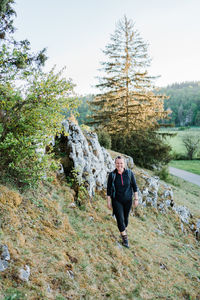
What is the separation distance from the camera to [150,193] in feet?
30.8

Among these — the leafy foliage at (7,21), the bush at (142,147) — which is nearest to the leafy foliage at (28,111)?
the leafy foliage at (7,21)

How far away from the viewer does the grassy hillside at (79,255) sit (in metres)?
2.98

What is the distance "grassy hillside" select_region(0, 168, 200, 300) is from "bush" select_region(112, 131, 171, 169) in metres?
14.8

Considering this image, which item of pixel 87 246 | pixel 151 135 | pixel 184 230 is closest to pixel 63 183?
pixel 87 246

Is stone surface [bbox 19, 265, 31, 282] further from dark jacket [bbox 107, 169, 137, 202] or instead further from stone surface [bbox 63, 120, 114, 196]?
stone surface [bbox 63, 120, 114, 196]

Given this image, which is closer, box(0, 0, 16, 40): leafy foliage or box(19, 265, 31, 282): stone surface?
box(19, 265, 31, 282): stone surface

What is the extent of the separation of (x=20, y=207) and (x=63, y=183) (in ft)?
7.19

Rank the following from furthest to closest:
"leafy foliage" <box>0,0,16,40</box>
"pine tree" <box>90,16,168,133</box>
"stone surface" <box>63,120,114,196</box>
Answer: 1. "pine tree" <box>90,16,168,133</box>
2. "leafy foliage" <box>0,0,16,40</box>
3. "stone surface" <box>63,120,114,196</box>

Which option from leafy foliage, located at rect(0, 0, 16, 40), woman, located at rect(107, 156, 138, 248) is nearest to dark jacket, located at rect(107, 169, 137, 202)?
woman, located at rect(107, 156, 138, 248)

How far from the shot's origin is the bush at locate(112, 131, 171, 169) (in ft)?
68.8

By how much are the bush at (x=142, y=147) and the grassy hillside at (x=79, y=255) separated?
48.5 ft

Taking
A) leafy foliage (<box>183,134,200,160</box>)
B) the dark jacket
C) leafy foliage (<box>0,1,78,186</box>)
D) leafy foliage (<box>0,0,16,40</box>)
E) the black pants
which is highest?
leafy foliage (<box>0,0,16,40</box>)

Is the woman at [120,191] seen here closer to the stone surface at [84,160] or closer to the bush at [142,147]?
the stone surface at [84,160]

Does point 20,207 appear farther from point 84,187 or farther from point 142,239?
point 142,239
